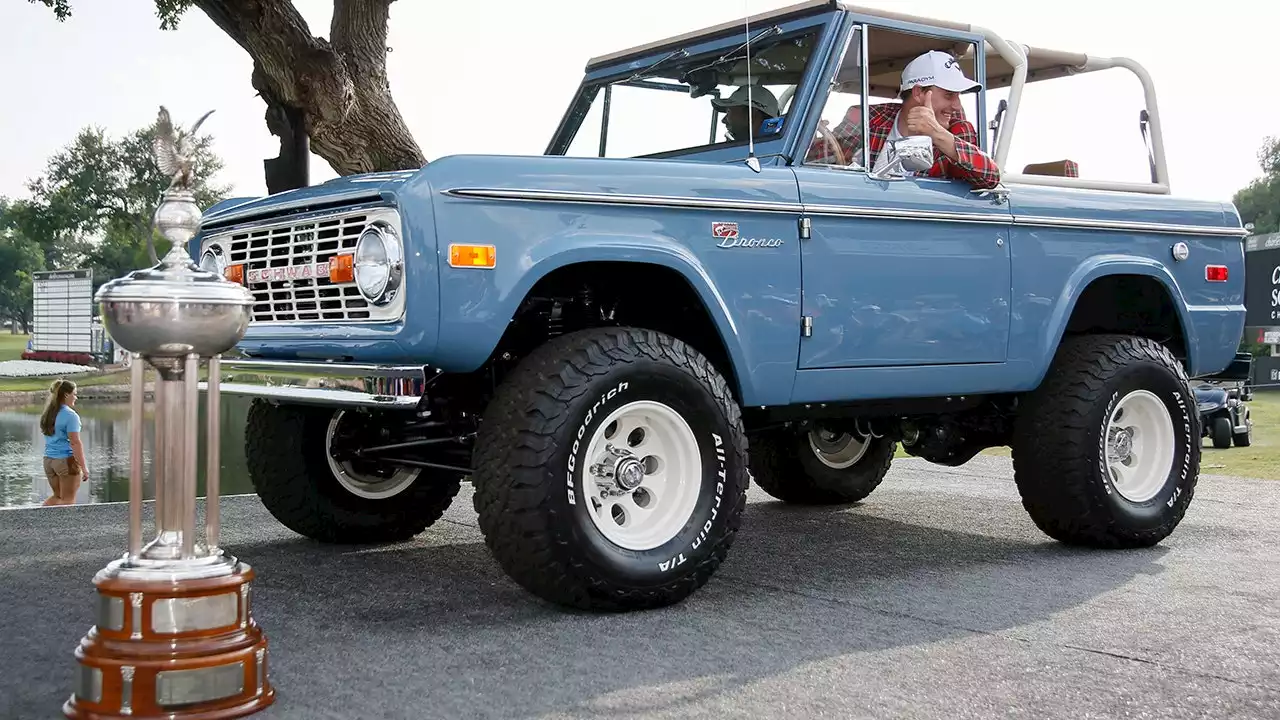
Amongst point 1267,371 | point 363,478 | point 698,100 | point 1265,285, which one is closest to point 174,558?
point 363,478

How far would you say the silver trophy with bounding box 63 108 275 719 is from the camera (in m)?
3.06

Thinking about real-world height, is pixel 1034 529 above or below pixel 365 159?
below

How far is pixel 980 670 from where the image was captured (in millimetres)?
3629

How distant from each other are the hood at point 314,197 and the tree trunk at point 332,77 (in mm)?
5934

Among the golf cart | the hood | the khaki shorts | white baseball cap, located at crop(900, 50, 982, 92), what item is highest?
white baseball cap, located at crop(900, 50, 982, 92)

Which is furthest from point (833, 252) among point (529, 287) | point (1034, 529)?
point (1034, 529)

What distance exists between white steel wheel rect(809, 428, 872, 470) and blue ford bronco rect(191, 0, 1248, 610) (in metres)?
1.11

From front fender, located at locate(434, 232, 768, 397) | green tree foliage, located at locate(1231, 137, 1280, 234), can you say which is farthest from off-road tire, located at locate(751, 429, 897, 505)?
green tree foliage, located at locate(1231, 137, 1280, 234)

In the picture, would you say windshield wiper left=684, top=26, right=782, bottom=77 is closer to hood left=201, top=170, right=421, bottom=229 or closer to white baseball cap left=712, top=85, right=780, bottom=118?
white baseball cap left=712, top=85, right=780, bottom=118

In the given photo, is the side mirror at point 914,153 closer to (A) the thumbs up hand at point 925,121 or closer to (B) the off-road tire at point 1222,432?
(A) the thumbs up hand at point 925,121

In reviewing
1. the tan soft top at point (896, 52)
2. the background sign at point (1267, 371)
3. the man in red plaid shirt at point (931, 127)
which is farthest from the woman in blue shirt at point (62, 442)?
the background sign at point (1267, 371)

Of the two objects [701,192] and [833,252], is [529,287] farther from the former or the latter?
[833,252]

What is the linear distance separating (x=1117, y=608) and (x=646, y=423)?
Answer: 1.75 metres

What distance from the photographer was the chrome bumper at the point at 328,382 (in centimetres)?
402
